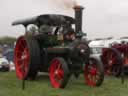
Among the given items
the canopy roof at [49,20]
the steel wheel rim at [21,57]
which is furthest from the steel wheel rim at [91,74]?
the steel wheel rim at [21,57]

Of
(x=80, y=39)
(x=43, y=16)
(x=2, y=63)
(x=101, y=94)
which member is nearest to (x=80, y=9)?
(x=43, y=16)

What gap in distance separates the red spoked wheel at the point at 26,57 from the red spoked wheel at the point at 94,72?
1.60 metres

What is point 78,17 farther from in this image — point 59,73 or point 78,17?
point 59,73

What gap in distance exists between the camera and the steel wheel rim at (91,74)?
9.95 meters

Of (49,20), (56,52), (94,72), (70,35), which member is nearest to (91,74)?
(94,72)

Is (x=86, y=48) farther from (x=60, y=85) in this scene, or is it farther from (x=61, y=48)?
(x=60, y=85)

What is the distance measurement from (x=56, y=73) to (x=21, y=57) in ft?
8.61

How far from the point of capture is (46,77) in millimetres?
12438

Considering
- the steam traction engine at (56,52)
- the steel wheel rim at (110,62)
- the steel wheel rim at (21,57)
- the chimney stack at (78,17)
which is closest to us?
the steam traction engine at (56,52)

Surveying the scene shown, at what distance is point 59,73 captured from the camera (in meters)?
9.70

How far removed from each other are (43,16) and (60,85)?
270 cm

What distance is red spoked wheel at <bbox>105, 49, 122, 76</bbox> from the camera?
12592 mm

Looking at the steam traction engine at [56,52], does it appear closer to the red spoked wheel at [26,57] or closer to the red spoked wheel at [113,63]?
the red spoked wheel at [26,57]

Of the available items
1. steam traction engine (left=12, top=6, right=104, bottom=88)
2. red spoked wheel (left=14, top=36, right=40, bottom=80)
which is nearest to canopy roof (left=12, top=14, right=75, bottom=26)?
steam traction engine (left=12, top=6, right=104, bottom=88)
